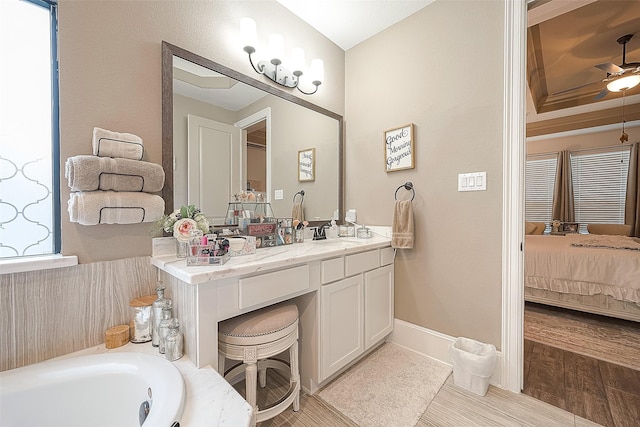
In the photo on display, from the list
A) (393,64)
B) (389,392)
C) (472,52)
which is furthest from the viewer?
(393,64)

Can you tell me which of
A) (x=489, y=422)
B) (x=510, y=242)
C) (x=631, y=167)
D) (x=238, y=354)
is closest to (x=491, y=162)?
(x=510, y=242)

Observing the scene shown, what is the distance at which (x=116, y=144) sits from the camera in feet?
3.92

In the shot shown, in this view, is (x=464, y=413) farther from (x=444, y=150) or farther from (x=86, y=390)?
(x=86, y=390)

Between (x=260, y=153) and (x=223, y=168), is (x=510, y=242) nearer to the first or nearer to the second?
(x=260, y=153)

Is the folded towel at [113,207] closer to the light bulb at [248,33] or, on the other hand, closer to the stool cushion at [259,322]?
the stool cushion at [259,322]

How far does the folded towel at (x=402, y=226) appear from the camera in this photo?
2.01 meters

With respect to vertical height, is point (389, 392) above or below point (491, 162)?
below

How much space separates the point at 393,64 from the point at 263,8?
43.1 inches

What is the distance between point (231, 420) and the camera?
2.64 ft

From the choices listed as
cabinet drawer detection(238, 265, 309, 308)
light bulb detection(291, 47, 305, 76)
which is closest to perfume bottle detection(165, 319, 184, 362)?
cabinet drawer detection(238, 265, 309, 308)

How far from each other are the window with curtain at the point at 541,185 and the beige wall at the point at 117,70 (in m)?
6.19

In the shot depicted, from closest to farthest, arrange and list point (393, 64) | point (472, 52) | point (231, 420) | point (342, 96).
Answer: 1. point (231, 420)
2. point (472, 52)
3. point (393, 64)
4. point (342, 96)

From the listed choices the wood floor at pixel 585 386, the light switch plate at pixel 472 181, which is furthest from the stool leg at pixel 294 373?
the light switch plate at pixel 472 181

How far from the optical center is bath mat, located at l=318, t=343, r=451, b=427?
4.71ft
